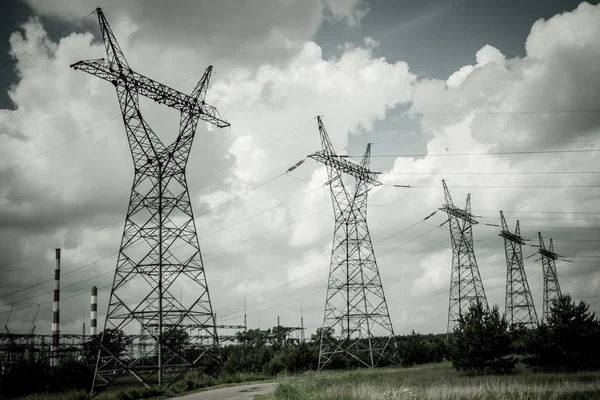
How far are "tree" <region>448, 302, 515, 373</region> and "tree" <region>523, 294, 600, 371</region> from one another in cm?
224

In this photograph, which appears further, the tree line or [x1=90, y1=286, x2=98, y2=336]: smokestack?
[x1=90, y1=286, x2=98, y2=336]: smokestack

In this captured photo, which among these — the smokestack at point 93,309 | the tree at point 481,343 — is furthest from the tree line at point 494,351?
the smokestack at point 93,309

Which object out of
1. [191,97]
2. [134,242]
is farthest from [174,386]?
[191,97]

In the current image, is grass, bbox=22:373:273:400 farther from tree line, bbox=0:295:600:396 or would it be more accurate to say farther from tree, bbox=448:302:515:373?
tree, bbox=448:302:515:373

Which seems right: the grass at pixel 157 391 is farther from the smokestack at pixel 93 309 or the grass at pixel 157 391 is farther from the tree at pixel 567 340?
the smokestack at pixel 93 309

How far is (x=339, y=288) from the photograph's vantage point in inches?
1378

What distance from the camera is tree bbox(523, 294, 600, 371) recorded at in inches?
1202

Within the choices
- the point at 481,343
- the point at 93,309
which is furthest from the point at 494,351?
the point at 93,309

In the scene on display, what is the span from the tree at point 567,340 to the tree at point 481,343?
2239mm

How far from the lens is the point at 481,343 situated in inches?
1256

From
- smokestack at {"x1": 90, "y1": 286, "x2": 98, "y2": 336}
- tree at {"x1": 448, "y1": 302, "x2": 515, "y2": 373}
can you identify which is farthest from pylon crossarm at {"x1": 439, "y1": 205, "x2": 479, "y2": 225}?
smokestack at {"x1": 90, "y1": 286, "x2": 98, "y2": 336}

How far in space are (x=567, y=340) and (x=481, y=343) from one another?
5994 mm

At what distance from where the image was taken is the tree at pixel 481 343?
31.6 meters

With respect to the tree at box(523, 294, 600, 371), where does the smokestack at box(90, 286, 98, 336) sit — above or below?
above
